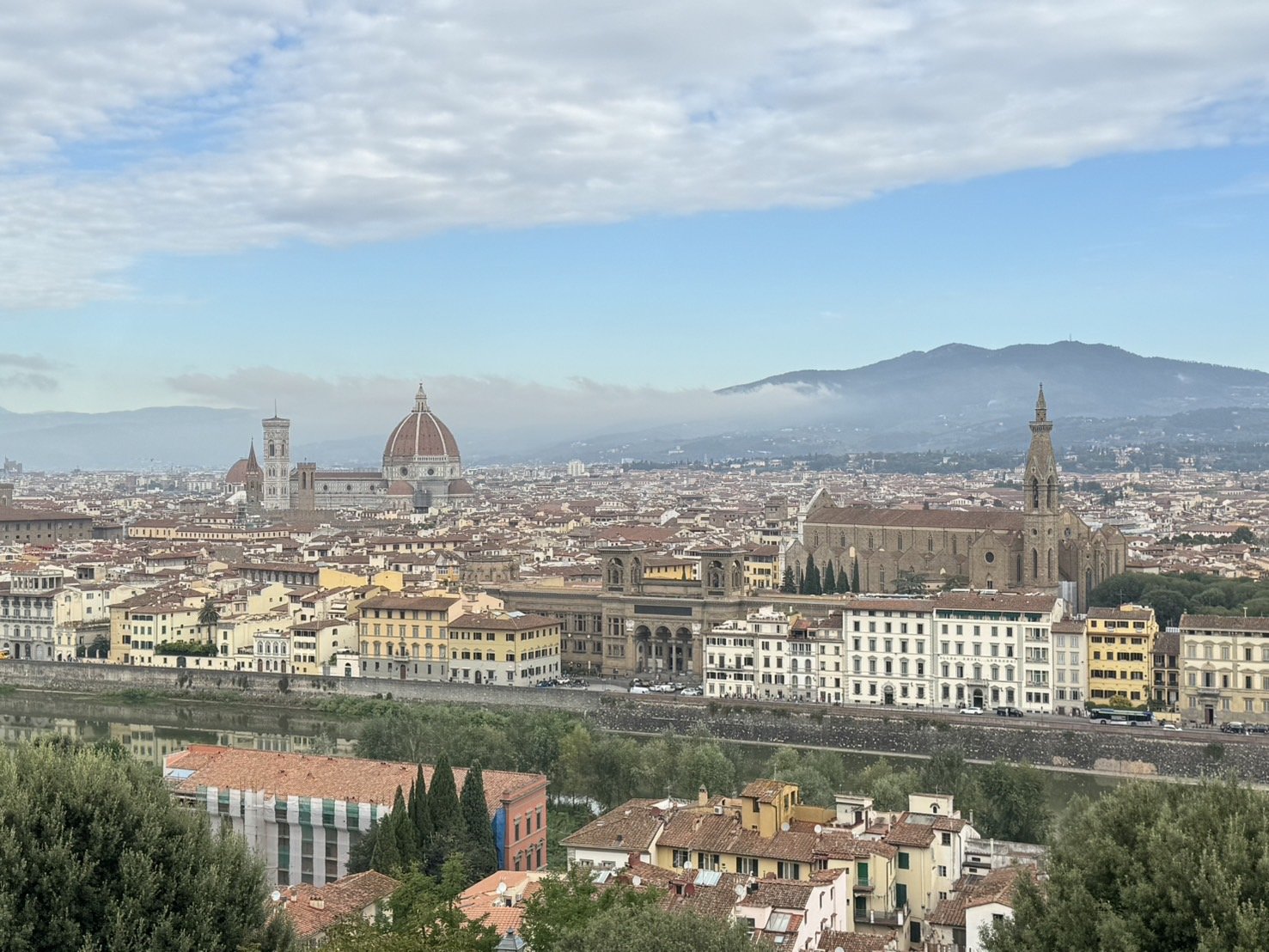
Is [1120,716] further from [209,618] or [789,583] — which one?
[209,618]

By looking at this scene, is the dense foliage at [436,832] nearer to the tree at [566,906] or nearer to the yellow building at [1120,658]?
the tree at [566,906]

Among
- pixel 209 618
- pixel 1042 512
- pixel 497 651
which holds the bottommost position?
pixel 497 651

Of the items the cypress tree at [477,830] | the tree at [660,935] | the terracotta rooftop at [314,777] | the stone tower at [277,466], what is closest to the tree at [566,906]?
the tree at [660,935]

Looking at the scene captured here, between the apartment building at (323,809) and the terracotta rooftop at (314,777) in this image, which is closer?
the apartment building at (323,809)

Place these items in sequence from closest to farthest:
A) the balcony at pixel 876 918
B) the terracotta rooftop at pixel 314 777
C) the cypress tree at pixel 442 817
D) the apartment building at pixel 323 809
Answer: the balcony at pixel 876 918
the cypress tree at pixel 442 817
the apartment building at pixel 323 809
the terracotta rooftop at pixel 314 777

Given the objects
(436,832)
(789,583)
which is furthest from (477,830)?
(789,583)

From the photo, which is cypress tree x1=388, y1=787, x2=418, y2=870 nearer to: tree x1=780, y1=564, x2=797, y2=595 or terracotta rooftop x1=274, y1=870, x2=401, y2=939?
terracotta rooftop x1=274, y1=870, x2=401, y2=939

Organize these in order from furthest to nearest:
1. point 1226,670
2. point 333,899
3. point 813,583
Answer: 1. point 813,583
2. point 1226,670
3. point 333,899

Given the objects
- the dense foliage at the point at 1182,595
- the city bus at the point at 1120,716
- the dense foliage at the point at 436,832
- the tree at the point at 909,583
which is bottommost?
the city bus at the point at 1120,716
